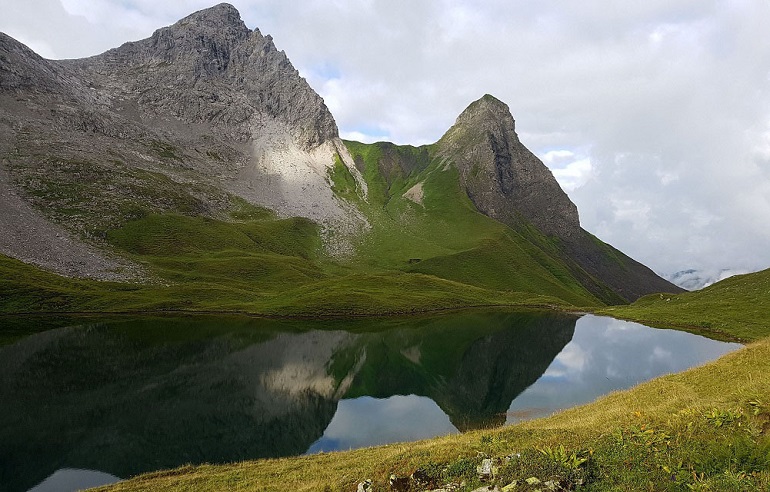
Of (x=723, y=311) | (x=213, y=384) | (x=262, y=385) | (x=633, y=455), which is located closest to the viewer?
(x=633, y=455)

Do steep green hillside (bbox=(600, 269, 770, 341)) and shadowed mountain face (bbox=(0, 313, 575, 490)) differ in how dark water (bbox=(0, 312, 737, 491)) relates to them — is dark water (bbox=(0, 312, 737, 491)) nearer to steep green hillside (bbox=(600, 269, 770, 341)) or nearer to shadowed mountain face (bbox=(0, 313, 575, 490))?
shadowed mountain face (bbox=(0, 313, 575, 490))

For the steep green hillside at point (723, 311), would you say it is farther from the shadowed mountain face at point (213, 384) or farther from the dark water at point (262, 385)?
the shadowed mountain face at point (213, 384)

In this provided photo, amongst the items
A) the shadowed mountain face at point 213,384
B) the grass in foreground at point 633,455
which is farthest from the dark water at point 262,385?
the grass in foreground at point 633,455

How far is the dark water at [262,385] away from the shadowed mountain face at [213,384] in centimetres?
24

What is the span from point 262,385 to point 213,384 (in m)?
6.76

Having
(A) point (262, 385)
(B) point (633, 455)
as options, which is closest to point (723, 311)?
(A) point (262, 385)

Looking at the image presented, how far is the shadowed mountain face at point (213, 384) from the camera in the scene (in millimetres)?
40438

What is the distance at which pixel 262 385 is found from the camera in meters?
61.6

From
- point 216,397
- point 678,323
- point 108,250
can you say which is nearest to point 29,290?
point 108,250

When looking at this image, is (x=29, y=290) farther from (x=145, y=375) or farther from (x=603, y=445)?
(x=603, y=445)

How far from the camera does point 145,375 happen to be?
62688 mm

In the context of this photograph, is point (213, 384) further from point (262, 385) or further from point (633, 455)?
point (633, 455)

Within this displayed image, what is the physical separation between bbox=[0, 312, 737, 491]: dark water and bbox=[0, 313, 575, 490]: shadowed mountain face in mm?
242

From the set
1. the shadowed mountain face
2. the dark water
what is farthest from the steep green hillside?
the shadowed mountain face
